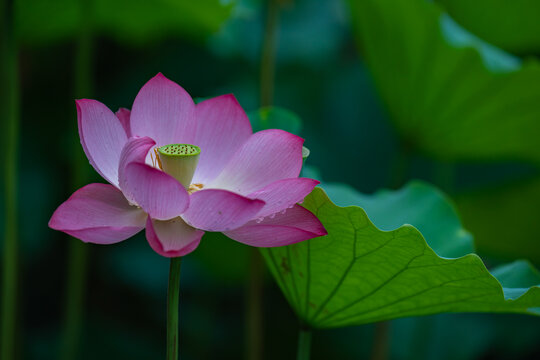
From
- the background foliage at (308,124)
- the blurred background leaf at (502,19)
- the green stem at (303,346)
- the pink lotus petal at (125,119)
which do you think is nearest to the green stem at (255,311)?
the background foliage at (308,124)

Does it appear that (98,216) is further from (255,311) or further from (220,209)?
(255,311)

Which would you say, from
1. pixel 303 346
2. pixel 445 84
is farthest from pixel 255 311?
pixel 445 84

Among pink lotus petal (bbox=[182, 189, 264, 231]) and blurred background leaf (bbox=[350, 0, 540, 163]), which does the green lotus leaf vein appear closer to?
pink lotus petal (bbox=[182, 189, 264, 231])

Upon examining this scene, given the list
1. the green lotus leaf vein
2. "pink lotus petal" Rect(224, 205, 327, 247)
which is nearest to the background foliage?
the green lotus leaf vein

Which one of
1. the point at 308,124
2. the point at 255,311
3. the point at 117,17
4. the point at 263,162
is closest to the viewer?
the point at 263,162

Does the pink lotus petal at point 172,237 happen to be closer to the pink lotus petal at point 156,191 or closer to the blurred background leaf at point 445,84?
the pink lotus petal at point 156,191
